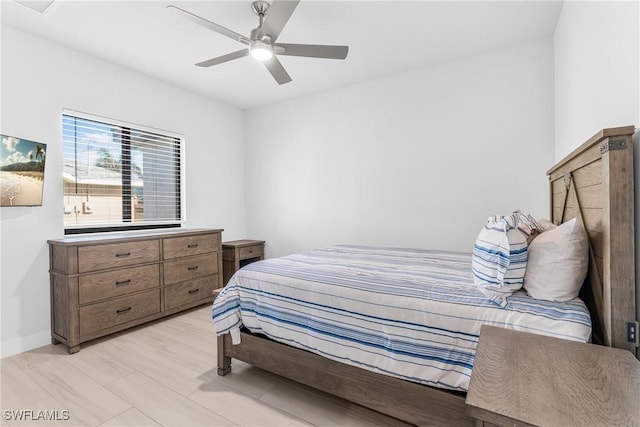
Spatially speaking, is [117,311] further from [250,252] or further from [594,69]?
[594,69]

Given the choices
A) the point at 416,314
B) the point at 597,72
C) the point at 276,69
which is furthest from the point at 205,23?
the point at 597,72

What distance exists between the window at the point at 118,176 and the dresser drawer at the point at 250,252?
87 centimetres

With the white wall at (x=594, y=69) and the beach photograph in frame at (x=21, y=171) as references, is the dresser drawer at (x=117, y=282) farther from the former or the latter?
the white wall at (x=594, y=69)

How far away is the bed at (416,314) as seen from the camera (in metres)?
1.13

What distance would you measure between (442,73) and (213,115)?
9.75ft

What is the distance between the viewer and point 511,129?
2943 millimetres

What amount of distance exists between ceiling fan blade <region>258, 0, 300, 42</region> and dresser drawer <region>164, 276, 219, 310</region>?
2.61 meters

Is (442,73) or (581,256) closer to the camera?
(581,256)

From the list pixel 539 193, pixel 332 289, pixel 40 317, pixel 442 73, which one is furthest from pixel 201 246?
pixel 539 193

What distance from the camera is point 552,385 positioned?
77 cm

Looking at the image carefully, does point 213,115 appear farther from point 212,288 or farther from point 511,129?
point 511,129

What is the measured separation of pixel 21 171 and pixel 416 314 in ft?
10.5

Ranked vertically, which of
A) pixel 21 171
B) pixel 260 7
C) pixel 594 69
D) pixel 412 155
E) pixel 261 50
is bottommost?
pixel 21 171

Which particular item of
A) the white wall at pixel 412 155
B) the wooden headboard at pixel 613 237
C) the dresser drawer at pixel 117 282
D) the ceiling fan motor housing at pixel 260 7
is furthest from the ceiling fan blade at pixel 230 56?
the wooden headboard at pixel 613 237
